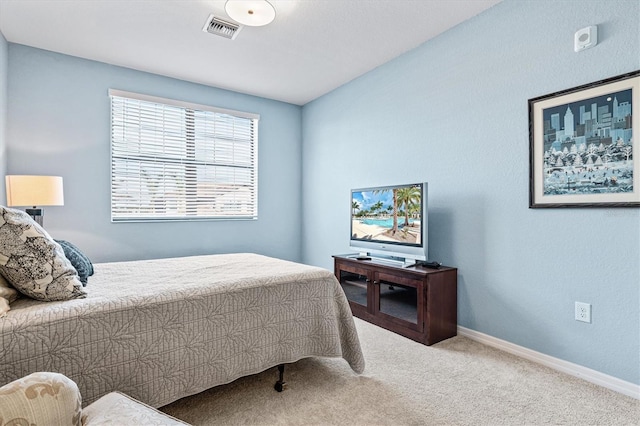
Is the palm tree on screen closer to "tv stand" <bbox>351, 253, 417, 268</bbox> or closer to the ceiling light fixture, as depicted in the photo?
"tv stand" <bbox>351, 253, 417, 268</bbox>

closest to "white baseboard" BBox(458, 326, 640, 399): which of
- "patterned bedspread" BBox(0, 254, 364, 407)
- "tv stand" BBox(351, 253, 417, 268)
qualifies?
"tv stand" BBox(351, 253, 417, 268)

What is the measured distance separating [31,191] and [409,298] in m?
3.09

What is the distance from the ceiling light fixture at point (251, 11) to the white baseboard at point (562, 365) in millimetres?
2886

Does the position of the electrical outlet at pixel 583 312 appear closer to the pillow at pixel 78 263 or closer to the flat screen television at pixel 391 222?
the flat screen television at pixel 391 222

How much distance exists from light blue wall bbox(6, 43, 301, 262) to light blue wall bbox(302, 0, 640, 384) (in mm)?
2143

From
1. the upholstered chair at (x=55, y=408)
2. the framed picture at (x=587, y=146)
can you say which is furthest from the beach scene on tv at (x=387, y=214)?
the upholstered chair at (x=55, y=408)

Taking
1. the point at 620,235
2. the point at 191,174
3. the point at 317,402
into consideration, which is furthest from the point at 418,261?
the point at 191,174

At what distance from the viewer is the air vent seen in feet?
8.85

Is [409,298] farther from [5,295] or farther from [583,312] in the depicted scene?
[5,295]

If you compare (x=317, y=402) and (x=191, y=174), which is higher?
(x=191, y=174)

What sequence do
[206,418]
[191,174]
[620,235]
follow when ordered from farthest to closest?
[191,174], [620,235], [206,418]

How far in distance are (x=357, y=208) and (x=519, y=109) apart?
1626mm

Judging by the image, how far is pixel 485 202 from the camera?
266 cm

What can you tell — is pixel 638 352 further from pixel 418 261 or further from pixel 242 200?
pixel 242 200
